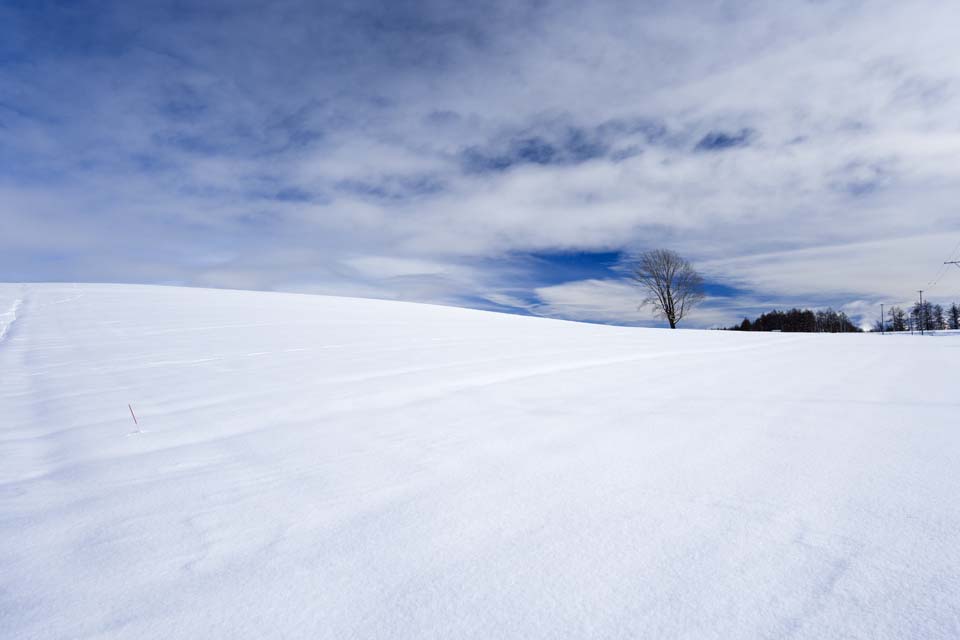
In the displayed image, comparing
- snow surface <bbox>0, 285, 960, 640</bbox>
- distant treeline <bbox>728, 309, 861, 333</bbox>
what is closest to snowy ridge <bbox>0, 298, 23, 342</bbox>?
snow surface <bbox>0, 285, 960, 640</bbox>

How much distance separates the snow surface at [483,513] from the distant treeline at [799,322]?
87436 millimetres

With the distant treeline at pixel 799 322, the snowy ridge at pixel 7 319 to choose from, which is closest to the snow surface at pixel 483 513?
the snowy ridge at pixel 7 319

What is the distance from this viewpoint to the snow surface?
0.86 m

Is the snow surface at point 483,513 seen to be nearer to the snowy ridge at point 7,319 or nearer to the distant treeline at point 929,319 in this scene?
the snowy ridge at point 7,319

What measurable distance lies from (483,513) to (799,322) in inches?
3829

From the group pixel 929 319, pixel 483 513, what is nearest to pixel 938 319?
pixel 929 319

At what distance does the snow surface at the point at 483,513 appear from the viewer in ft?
2.82

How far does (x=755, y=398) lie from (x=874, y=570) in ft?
6.39

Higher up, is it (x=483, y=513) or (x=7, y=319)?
(x=7, y=319)

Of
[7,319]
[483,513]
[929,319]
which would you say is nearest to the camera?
[483,513]

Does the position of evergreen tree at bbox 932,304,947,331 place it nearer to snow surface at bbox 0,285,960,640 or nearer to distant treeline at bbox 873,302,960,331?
distant treeline at bbox 873,302,960,331

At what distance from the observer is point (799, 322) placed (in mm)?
77500

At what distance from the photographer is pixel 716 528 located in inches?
44.1

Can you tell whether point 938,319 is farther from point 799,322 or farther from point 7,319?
point 7,319
